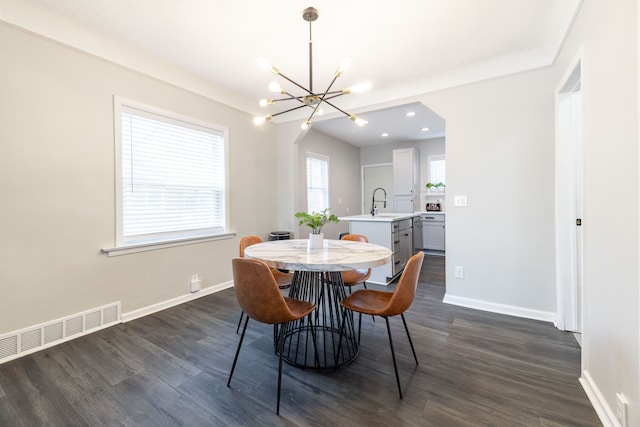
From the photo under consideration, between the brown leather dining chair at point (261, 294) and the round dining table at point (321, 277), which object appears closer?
the brown leather dining chair at point (261, 294)

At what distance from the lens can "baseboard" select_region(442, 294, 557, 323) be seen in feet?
8.52

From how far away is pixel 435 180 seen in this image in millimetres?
6484

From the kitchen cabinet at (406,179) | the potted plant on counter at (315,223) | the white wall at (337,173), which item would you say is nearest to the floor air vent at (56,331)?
the potted plant on counter at (315,223)

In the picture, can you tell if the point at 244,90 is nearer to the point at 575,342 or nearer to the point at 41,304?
the point at 41,304

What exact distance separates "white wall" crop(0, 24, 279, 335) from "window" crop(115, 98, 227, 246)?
118mm

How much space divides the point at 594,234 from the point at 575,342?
1.23m

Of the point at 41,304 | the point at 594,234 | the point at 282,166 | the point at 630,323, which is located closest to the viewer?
the point at 630,323

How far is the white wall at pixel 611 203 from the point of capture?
1.13 metres

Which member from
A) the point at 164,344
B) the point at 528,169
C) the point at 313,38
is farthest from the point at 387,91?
the point at 164,344

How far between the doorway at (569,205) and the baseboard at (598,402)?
793 mm

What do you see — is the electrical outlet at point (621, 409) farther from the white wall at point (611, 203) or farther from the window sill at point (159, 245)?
the window sill at point (159, 245)

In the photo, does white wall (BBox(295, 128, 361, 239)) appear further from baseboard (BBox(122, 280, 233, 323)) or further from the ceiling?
the ceiling

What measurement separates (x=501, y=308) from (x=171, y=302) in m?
3.47

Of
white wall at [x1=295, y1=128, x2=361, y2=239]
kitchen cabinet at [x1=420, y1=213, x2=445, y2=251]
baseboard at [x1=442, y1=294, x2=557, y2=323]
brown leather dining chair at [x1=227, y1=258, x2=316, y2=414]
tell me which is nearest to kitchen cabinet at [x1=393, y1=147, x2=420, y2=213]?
kitchen cabinet at [x1=420, y1=213, x2=445, y2=251]
